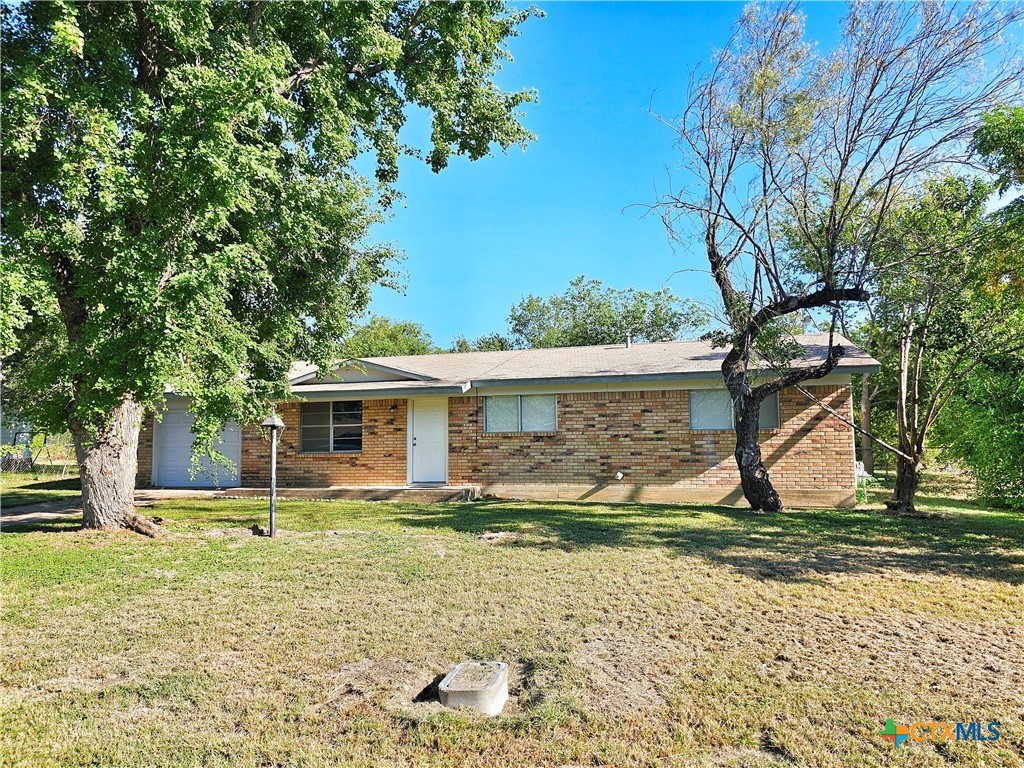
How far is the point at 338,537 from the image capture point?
8.31 meters

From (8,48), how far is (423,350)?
3574 cm

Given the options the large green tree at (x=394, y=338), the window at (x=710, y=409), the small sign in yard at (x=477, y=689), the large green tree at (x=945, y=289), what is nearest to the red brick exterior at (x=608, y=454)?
the window at (x=710, y=409)

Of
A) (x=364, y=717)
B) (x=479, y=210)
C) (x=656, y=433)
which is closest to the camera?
(x=364, y=717)

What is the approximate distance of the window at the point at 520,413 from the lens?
1359cm

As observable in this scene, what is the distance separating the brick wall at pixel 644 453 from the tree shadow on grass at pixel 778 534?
3.68 feet

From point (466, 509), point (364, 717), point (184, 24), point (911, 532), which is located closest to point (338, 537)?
point (466, 509)

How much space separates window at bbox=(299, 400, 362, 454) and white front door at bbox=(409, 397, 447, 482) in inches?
56.7

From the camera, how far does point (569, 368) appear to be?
1408cm

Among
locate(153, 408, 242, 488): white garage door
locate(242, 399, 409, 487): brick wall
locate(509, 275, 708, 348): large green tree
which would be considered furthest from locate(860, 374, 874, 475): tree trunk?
locate(153, 408, 242, 488): white garage door

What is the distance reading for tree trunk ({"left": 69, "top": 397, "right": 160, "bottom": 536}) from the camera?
8.39 metres

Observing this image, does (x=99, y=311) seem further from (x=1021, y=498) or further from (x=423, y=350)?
(x=423, y=350)

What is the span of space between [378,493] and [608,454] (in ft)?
17.2

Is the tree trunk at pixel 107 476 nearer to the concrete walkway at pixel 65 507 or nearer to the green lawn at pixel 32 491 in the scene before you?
the concrete walkway at pixel 65 507

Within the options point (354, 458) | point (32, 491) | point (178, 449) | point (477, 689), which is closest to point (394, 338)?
point (178, 449)
